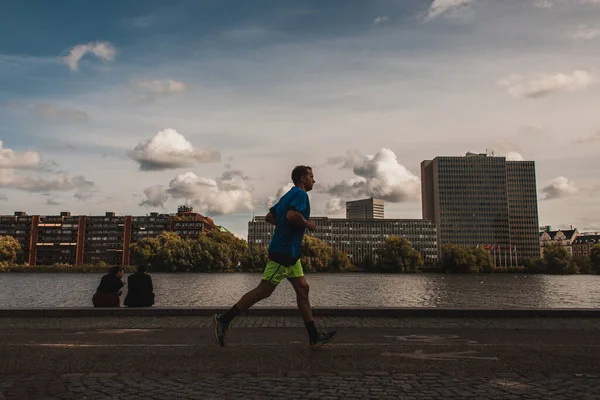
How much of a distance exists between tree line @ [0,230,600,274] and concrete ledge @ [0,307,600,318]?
10780 cm

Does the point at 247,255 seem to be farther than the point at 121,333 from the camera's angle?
Yes

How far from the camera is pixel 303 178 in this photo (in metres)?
7.87

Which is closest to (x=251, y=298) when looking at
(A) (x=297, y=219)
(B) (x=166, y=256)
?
(A) (x=297, y=219)

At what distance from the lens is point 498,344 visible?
26.1 ft

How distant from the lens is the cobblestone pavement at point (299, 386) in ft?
15.8

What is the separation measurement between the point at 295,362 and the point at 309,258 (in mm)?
117845

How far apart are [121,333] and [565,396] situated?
22.6ft

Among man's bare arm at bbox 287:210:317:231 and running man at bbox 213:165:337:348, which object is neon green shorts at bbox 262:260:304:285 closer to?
running man at bbox 213:165:337:348

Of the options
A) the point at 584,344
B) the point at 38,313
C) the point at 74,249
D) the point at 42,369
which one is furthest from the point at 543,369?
the point at 74,249

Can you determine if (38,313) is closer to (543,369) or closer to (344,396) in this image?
(344,396)

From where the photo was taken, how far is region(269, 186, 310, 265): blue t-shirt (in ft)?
24.5

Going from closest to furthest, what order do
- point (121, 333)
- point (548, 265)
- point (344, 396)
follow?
point (344, 396), point (121, 333), point (548, 265)

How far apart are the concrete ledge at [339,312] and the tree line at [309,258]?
10780 centimetres

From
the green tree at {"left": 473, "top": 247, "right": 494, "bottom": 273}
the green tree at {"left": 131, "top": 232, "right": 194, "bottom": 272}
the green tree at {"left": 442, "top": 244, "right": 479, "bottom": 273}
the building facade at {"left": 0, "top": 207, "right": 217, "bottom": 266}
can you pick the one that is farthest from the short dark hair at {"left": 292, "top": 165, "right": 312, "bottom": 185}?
the building facade at {"left": 0, "top": 207, "right": 217, "bottom": 266}
